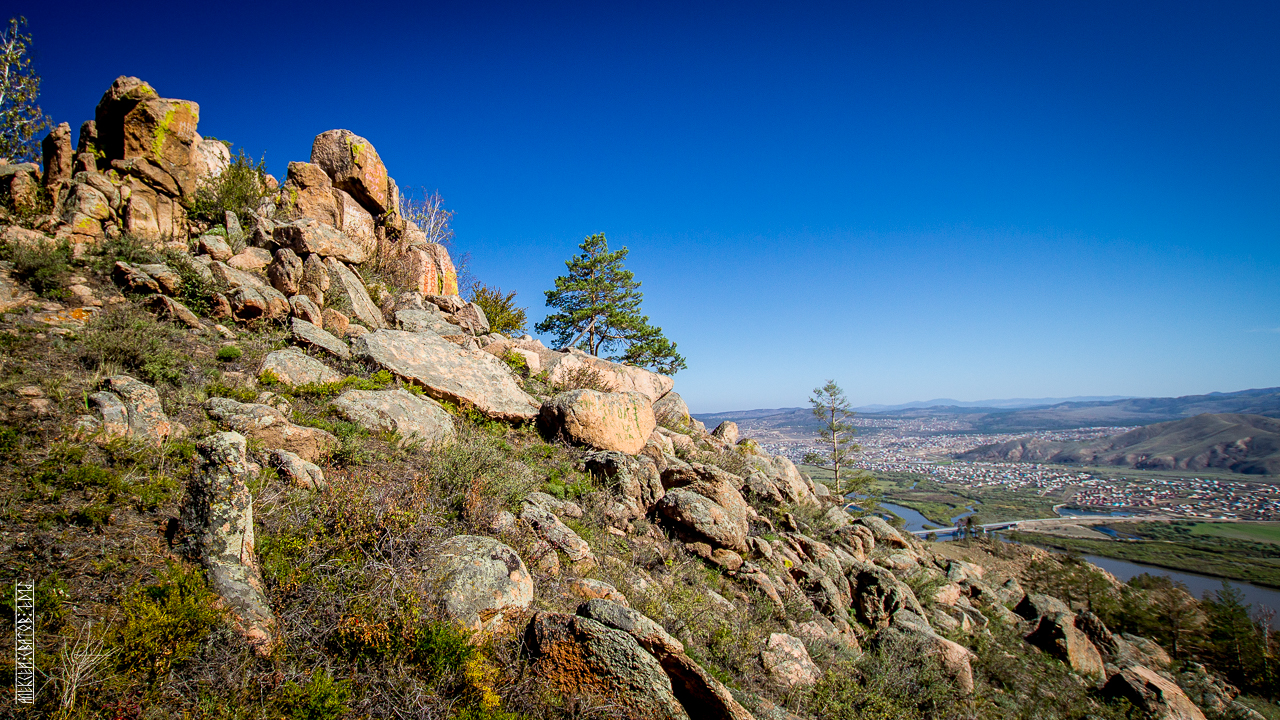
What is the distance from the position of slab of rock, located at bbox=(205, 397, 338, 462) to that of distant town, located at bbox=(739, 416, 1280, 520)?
5069cm

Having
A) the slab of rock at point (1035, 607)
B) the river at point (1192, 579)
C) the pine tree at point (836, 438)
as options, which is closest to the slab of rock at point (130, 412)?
the slab of rock at point (1035, 607)

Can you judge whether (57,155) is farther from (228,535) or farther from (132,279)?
(228,535)

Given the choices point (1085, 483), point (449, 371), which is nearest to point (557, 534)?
point (449, 371)

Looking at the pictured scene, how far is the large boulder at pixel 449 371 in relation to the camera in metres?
9.69

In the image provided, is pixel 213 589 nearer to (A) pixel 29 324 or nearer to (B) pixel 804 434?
(A) pixel 29 324

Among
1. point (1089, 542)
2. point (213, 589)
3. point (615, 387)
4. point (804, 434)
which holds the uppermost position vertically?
point (615, 387)

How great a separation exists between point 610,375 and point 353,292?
843cm

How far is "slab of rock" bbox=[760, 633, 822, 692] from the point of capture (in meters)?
5.88

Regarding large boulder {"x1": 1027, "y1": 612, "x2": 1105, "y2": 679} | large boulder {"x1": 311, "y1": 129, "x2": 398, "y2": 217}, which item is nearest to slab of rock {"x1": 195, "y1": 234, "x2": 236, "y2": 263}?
large boulder {"x1": 311, "y1": 129, "x2": 398, "y2": 217}

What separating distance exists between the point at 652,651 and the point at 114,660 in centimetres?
392

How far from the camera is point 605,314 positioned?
27.1 meters

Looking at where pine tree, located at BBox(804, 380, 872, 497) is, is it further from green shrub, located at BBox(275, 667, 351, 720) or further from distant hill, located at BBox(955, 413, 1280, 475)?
distant hill, located at BBox(955, 413, 1280, 475)

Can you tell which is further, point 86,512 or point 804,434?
point 804,434

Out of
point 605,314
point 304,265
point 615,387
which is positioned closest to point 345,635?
point 304,265
